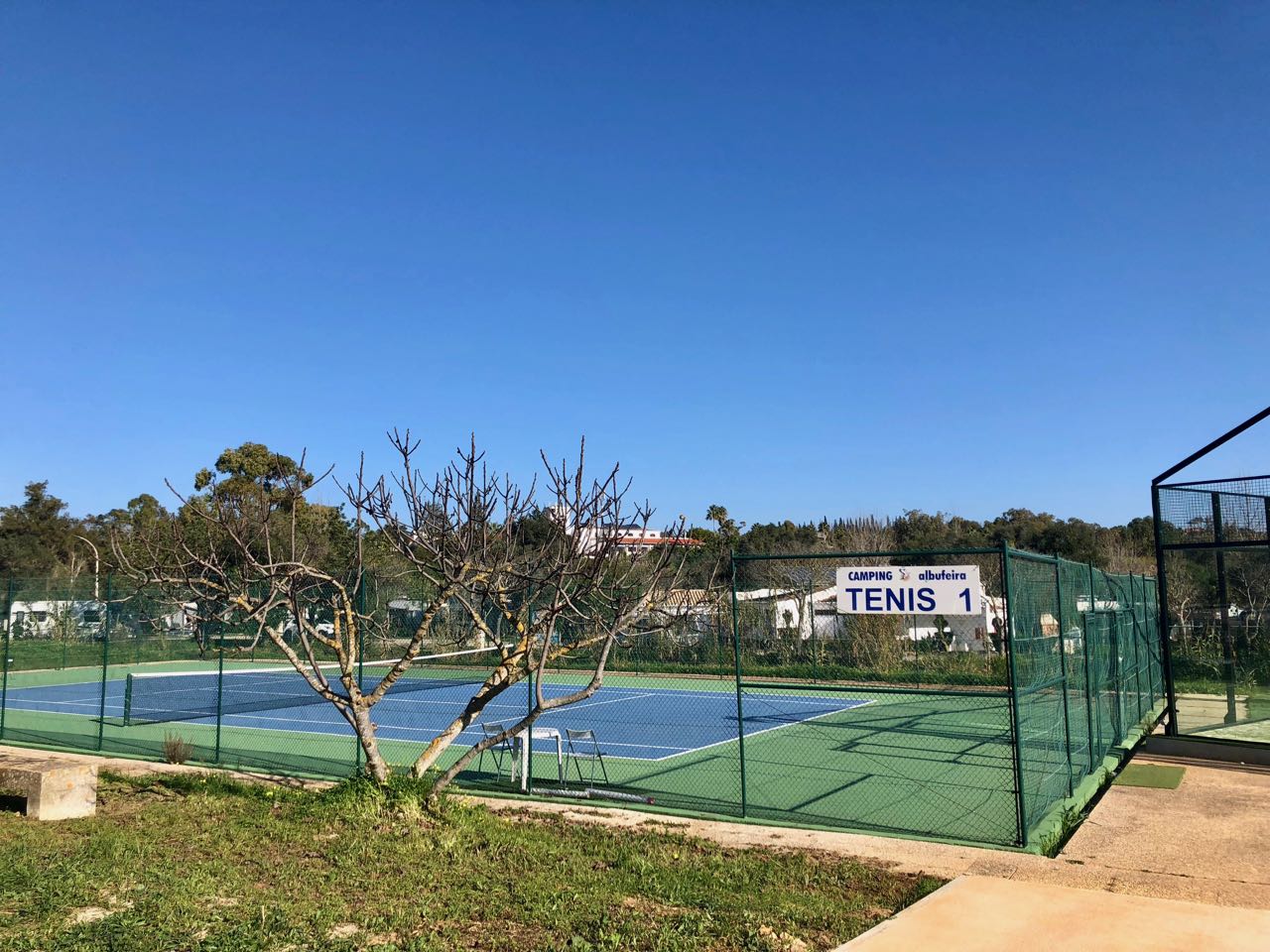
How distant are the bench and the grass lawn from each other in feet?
0.78

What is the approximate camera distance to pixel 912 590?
958 centimetres

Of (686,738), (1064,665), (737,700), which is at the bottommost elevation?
(686,738)

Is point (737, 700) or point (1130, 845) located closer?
point (1130, 845)

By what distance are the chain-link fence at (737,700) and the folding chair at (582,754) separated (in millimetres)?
91

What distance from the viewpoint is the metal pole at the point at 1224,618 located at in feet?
45.8

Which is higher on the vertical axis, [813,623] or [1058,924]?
[813,623]

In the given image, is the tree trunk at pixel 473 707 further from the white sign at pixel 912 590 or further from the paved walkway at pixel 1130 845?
the white sign at pixel 912 590

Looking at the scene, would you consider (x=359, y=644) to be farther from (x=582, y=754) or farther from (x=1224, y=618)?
(x=1224, y=618)

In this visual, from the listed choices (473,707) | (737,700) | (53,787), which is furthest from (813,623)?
(53,787)

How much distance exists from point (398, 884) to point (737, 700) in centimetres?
548

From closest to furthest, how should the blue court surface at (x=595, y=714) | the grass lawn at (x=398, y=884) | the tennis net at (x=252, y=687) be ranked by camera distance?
the grass lawn at (x=398, y=884)
the blue court surface at (x=595, y=714)
the tennis net at (x=252, y=687)

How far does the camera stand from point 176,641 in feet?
92.7

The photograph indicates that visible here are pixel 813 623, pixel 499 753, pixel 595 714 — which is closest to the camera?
pixel 813 623

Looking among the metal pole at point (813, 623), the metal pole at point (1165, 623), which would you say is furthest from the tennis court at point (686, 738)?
the metal pole at point (1165, 623)
